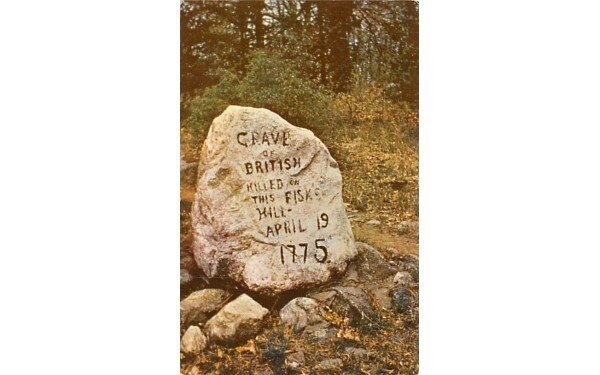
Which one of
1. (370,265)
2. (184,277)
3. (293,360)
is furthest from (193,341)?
(370,265)

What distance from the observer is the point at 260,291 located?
518 cm

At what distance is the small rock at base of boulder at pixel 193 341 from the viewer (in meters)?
5.12

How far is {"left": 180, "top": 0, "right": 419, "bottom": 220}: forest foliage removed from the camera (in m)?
5.20

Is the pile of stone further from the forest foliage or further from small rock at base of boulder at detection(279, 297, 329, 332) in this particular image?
the forest foliage

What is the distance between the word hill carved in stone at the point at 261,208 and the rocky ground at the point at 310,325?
0.46 feet

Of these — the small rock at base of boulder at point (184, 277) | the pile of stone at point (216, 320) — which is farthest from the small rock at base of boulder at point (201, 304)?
the small rock at base of boulder at point (184, 277)

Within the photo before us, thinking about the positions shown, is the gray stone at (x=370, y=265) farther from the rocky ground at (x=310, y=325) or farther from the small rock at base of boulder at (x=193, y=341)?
the small rock at base of boulder at (x=193, y=341)

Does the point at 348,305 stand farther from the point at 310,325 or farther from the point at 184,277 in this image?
the point at 184,277

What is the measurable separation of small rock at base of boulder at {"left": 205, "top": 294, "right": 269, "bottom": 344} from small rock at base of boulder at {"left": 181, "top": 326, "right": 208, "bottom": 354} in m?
0.06

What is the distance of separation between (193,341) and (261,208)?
106 cm

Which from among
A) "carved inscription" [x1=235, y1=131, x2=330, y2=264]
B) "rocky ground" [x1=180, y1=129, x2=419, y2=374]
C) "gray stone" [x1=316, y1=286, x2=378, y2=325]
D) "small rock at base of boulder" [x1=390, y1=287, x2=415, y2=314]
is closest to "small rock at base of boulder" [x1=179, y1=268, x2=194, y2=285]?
"rocky ground" [x1=180, y1=129, x2=419, y2=374]

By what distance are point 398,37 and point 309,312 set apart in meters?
2.11
